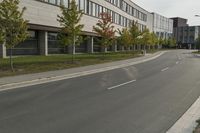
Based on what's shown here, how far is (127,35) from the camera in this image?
1935 inches

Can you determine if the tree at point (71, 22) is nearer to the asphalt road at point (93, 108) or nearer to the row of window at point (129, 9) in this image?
the asphalt road at point (93, 108)

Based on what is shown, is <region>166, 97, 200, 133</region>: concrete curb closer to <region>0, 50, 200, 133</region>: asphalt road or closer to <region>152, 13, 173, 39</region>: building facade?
<region>0, 50, 200, 133</region>: asphalt road

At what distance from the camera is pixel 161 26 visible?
124 m

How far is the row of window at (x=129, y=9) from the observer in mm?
65312

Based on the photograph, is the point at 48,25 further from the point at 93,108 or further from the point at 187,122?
the point at 187,122

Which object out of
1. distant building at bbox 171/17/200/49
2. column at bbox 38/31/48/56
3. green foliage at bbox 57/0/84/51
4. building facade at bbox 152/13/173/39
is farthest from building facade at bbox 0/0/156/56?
distant building at bbox 171/17/200/49

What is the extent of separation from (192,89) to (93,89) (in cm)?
476

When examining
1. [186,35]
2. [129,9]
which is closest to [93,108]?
[129,9]

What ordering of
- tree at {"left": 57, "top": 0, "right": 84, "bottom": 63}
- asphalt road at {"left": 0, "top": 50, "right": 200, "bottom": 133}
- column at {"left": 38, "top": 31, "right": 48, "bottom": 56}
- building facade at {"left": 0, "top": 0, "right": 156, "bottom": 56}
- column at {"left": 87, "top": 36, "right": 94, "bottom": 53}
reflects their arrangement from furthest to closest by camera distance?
1. column at {"left": 87, "top": 36, "right": 94, "bottom": 53}
2. column at {"left": 38, "top": 31, "right": 48, "bottom": 56}
3. building facade at {"left": 0, "top": 0, "right": 156, "bottom": 56}
4. tree at {"left": 57, "top": 0, "right": 84, "bottom": 63}
5. asphalt road at {"left": 0, "top": 50, "right": 200, "bottom": 133}

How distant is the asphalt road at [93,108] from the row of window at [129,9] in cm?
4965

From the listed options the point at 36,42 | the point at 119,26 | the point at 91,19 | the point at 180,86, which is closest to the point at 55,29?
the point at 36,42

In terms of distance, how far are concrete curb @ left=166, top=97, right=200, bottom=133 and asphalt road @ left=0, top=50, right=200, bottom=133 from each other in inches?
7.4

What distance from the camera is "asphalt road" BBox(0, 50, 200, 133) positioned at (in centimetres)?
678

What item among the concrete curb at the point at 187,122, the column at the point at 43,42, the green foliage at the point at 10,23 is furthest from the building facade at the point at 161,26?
the concrete curb at the point at 187,122
